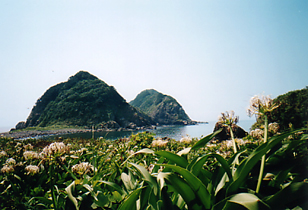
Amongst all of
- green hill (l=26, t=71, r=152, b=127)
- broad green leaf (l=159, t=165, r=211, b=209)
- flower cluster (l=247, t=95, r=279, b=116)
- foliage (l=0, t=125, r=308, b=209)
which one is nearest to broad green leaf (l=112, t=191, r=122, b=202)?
foliage (l=0, t=125, r=308, b=209)

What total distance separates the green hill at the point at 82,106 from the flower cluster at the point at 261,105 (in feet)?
227

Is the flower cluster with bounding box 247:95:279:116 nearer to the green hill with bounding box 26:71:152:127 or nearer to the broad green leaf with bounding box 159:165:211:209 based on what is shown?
the broad green leaf with bounding box 159:165:211:209

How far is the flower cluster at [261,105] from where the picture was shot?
48.5 inches

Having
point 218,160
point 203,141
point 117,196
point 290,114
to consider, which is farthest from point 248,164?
point 290,114

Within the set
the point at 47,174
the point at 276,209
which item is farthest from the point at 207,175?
the point at 47,174

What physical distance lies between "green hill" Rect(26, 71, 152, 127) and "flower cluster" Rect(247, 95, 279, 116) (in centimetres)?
6906

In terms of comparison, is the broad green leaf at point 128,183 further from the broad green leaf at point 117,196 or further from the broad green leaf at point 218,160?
the broad green leaf at point 218,160

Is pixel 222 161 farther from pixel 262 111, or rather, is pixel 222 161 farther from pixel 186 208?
pixel 262 111

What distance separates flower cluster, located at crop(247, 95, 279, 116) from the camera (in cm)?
123

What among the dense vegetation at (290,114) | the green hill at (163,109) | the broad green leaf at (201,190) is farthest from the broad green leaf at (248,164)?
the green hill at (163,109)

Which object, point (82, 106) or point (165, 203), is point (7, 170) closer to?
point (165, 203)

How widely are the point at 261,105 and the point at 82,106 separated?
8286cm

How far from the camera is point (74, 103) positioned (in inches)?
3031

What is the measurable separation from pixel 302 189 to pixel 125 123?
292ft
